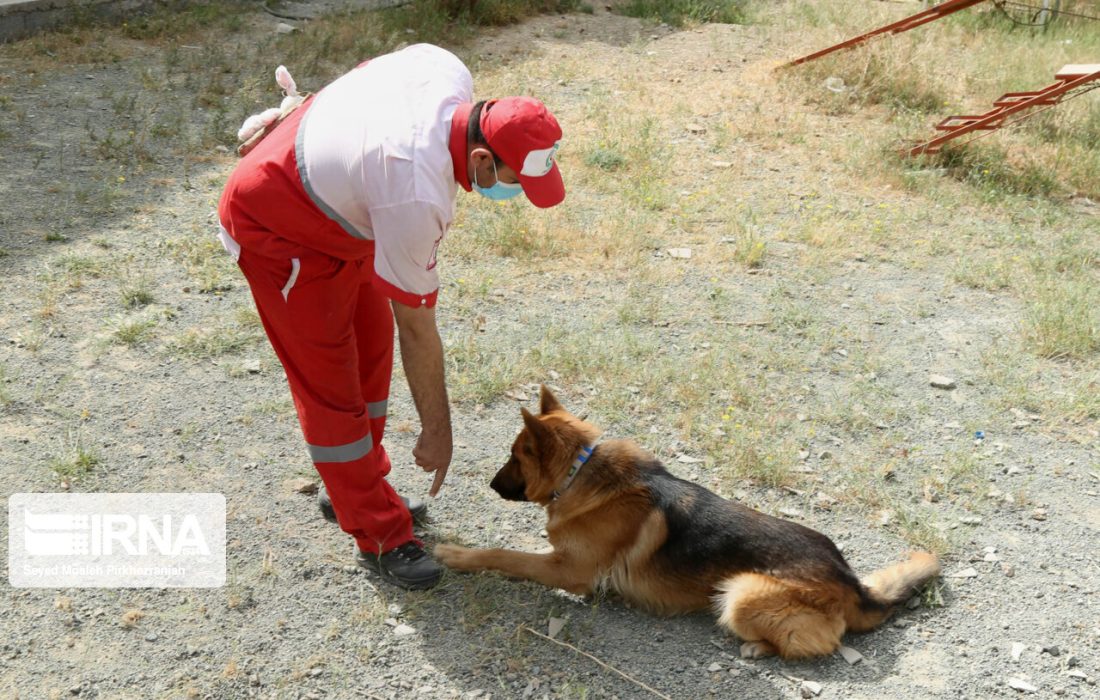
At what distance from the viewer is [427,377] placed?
3.54m

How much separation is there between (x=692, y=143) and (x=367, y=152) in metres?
6.18

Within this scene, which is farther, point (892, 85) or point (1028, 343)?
point (892, 85)

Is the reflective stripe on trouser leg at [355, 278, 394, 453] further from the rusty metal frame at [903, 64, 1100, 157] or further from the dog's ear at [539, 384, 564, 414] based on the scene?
the rusty metal frame at [903, 64, 1100, 157]

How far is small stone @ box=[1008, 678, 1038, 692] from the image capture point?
140 inches

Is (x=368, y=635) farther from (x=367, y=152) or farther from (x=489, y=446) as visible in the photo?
(x=367, y=152)

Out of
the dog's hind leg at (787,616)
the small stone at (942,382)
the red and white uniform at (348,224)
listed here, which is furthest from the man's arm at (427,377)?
the small stone at (942,382)

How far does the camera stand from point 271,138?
3465mm

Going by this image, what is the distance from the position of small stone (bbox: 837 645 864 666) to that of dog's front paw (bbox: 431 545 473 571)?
57.5 inches

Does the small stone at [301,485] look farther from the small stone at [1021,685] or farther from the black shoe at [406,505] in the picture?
the small stone at [1021,685]

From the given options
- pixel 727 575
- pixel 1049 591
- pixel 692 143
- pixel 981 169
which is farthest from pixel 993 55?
pixel 727 575

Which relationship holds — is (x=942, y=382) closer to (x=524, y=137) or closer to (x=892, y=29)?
(x=524, y=137)

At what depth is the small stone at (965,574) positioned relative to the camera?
13.4ft

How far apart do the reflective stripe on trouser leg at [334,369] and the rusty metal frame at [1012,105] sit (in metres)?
6.02

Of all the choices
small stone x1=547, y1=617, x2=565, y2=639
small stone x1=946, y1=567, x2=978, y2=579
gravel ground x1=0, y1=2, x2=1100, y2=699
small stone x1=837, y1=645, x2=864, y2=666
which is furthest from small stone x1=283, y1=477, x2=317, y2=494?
small stone x1=946, y1=567, x2=978, y2=579
